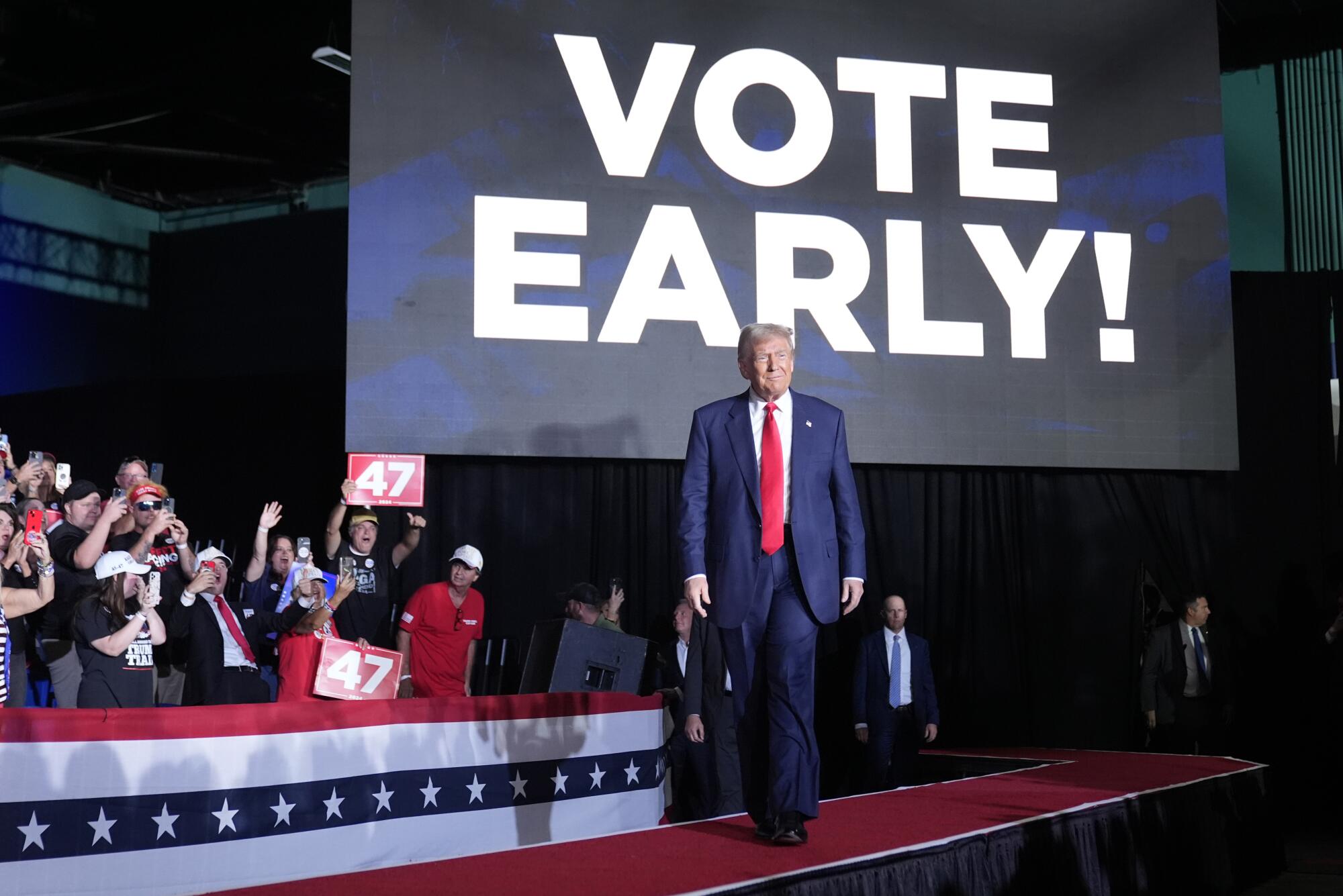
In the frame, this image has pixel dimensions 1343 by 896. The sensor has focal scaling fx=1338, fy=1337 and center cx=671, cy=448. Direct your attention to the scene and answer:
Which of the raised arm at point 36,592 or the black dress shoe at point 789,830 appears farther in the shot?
the raised arm at point 36,592

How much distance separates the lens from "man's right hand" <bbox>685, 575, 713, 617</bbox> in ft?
11.8

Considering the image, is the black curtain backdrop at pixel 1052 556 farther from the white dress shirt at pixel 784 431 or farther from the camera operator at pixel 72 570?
the white dress shirt at pixel 784 431

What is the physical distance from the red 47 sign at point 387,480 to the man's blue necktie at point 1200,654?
4.74 meters

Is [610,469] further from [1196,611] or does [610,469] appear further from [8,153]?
[8,153]

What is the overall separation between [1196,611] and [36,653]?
6.58 m

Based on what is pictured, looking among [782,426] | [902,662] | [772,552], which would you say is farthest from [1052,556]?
[772,552]

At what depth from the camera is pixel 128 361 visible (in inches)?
481

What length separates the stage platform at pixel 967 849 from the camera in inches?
129

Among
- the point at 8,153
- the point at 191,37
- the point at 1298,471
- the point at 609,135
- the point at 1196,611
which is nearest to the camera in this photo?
the point at 609,135

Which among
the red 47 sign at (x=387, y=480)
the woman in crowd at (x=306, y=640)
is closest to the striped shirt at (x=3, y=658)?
the woman in crowd at (x=306, y=640)

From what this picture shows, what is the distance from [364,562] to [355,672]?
6.10 feet

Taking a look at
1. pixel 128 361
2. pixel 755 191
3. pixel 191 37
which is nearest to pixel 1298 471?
pixel 755 191

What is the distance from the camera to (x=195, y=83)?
1052cm

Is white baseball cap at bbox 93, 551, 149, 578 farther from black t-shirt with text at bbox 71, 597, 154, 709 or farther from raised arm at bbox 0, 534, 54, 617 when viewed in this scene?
raised arm at bbox 0, 534, 54, 617
